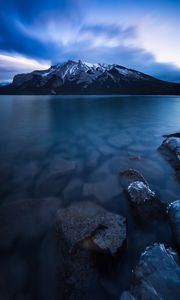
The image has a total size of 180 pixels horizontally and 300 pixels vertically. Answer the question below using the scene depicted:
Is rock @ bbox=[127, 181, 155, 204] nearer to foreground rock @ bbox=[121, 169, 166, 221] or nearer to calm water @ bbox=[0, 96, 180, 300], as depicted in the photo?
foreground rock @ bbox=[121, 169, 166, 221]

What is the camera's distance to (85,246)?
3691mm

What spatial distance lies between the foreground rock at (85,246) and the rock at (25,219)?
551 mm

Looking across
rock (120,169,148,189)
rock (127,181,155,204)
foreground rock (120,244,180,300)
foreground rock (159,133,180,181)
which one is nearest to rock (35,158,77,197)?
rock (120,169,148,189)

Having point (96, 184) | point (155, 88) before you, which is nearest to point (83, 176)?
point (96, 184)

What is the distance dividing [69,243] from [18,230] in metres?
1.55

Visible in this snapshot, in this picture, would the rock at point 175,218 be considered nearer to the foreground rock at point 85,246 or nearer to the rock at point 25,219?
the foreground rock at point 85,246

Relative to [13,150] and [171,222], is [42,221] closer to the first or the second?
[171,222]

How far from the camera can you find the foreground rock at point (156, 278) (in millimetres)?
2830

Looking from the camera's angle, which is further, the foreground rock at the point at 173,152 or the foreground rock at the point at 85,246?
the foreground rock at the point at 173,152

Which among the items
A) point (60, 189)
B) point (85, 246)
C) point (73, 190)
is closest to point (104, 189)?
point (73, 190)

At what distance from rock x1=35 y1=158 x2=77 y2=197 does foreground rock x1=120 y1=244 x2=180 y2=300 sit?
3502mm

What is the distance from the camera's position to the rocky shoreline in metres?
3.11

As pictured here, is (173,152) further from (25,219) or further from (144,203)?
(25,219)

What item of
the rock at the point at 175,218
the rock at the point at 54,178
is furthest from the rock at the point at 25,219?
the rock at the point at 175,218
